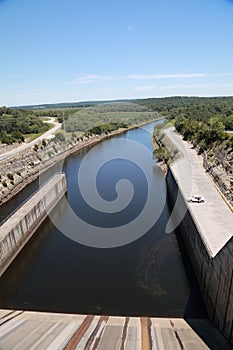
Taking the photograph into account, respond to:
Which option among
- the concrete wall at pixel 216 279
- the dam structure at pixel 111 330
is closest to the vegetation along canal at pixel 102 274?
the dam structure at pixel 111 330

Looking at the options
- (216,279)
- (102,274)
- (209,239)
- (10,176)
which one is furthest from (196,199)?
(10,176)

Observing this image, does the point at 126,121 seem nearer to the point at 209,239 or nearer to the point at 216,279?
the point at 209,239

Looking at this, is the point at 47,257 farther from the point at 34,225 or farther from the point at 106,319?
the point at 106,319

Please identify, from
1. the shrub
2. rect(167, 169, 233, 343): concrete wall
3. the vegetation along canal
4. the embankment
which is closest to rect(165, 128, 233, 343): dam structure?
rect(167, 169, 233, 343): concrete wall

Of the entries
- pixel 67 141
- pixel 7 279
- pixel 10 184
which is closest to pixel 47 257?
pixel 7 279

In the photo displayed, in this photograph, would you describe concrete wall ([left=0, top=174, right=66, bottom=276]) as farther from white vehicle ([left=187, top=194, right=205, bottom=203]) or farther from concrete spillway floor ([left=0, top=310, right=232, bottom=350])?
white vehicle ([left=187, top=194, right=205, bottom=203])
